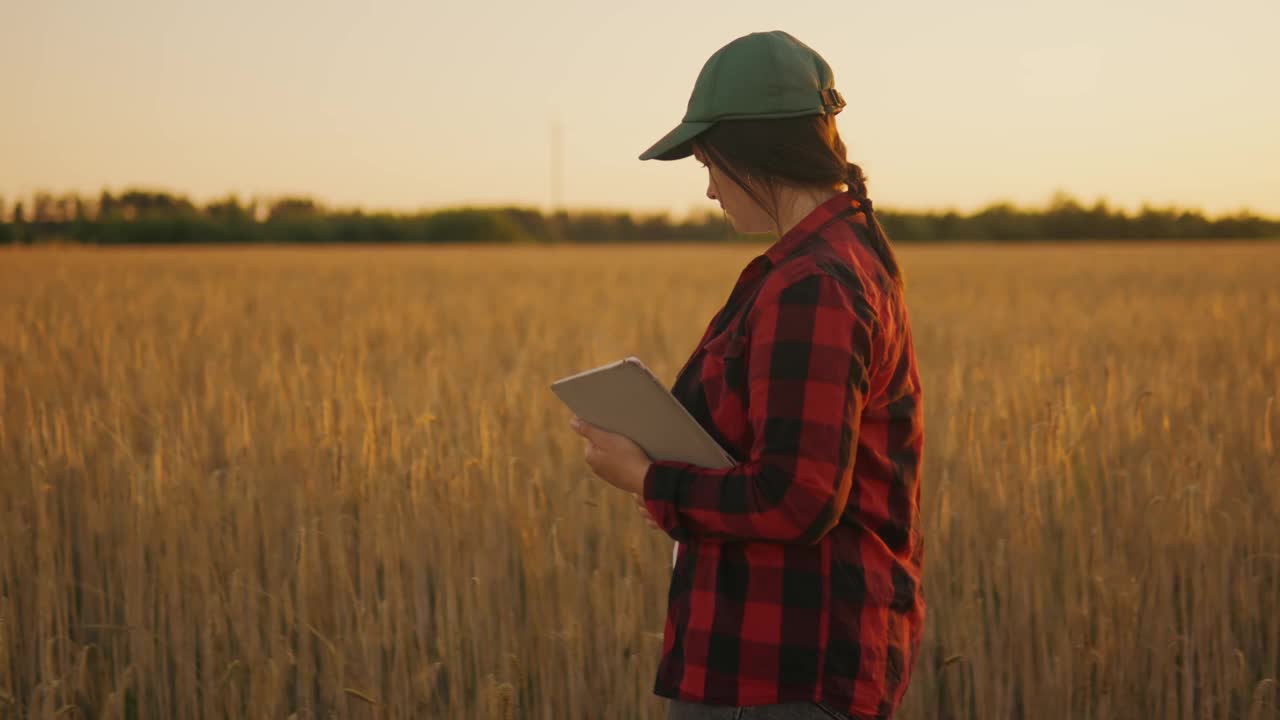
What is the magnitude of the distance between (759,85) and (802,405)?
362mm

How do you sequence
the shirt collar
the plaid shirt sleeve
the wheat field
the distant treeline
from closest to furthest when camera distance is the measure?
1. the plaid shirt sleeve
2. the shirt collar
3. the wheat field
4. the distant treeline

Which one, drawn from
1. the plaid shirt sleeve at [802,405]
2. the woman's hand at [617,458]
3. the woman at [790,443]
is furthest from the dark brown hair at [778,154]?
the woman's hand at [617,458]

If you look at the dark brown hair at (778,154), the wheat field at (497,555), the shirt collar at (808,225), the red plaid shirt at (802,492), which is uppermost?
the dark brown hair at (778,154)

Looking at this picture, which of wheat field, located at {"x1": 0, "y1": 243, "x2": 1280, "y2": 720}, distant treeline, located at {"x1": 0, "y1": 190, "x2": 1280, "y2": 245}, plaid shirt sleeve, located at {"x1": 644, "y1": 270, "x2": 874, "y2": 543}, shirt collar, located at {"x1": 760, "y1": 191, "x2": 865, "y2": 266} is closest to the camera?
plaid shirt sleeve, located at {"x1": 644, "y1": 270, "x2": 874, "y2": 543}

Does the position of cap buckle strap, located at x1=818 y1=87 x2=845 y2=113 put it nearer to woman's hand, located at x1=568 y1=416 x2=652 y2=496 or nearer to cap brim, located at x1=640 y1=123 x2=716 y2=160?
cap brim, located at x1=640 y1=123 x2=716 y2=160

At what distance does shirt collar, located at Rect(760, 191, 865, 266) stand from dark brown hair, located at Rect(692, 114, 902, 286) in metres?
0.02

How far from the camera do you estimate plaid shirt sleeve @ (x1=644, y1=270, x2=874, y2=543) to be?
108cm

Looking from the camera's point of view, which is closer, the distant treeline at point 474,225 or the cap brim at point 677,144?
the cap brim at point 677,144

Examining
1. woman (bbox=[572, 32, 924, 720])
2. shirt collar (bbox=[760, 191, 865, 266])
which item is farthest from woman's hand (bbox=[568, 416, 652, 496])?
shirt collar (bbox=[760, 191, 865, 266])

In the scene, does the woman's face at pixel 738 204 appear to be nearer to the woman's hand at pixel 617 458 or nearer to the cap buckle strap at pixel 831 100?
the cap buckle strap at pixel 831 100

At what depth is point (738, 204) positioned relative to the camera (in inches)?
48.5

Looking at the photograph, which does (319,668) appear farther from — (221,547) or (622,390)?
(622,390)

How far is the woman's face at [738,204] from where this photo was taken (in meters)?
1.23

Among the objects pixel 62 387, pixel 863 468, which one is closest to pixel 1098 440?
pixel 863 468
